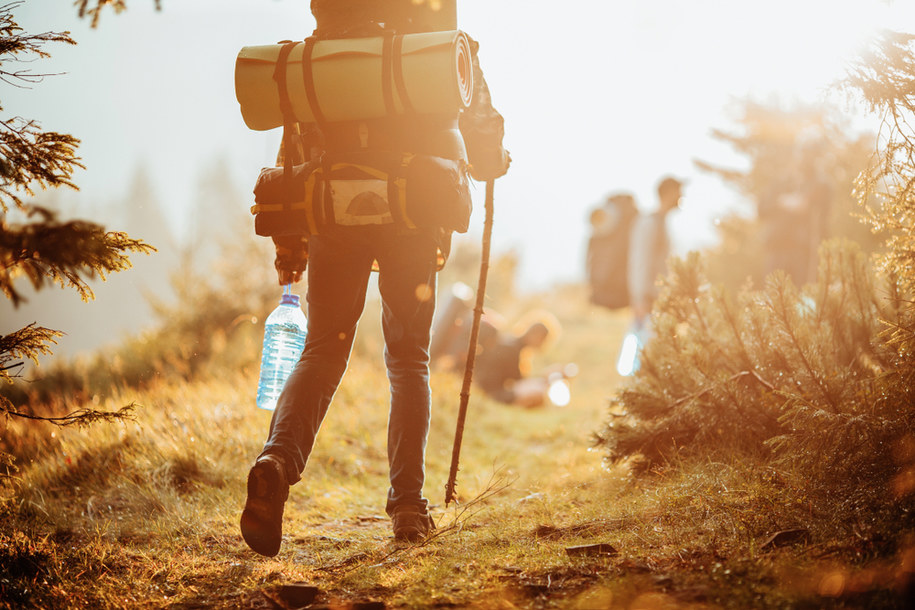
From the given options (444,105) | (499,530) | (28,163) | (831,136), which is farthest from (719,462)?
(831,136)

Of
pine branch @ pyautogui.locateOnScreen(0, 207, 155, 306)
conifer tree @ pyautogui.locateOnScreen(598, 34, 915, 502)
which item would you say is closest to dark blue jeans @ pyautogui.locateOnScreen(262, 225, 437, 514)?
pine branch @ pyautogui.locateOnScreen(0, 207, 155, 306)

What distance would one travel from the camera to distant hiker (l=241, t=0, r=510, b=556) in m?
2.64

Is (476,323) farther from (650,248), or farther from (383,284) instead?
(650,248)

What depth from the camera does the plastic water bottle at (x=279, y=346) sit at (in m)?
3.53

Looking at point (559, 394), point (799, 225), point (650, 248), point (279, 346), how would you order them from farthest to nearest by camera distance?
point (559, 394) < point (799, 225) < point (650, 248) < point (279, 346)

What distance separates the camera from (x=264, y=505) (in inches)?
93.4

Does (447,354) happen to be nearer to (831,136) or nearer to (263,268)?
(263,268)

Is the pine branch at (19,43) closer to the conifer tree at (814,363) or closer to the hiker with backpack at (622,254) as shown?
the conifer tree at (814,363)

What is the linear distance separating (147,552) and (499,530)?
4.90 ft

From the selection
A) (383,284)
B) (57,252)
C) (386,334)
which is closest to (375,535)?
(386,334)

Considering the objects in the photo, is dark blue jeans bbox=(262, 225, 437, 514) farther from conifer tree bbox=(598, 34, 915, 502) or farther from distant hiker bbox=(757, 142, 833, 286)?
distant hiker bbox=(757, 142, 833, 286)

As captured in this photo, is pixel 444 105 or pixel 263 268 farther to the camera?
pixel 263 268

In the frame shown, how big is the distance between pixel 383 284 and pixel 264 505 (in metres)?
0.99

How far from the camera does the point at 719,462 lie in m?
3.12
